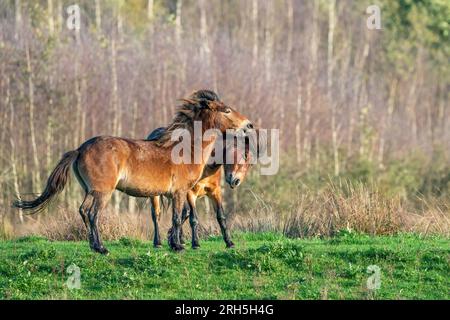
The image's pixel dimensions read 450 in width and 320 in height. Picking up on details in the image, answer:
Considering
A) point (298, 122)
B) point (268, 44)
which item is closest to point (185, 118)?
point (298, 122)

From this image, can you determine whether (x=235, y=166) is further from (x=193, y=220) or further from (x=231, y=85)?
(x=231, y=85)

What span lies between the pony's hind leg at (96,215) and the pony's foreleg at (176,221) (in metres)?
1.09

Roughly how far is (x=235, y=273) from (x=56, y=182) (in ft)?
10.5

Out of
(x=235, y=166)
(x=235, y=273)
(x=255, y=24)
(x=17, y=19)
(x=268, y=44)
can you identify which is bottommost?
(x=235, y=273)

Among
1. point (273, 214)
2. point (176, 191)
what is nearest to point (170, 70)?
point (273, 214)

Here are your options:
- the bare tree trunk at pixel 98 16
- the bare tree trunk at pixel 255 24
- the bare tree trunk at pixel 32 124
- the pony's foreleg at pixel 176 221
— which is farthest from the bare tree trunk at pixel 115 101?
the pony's foreleg at pixel 176 221

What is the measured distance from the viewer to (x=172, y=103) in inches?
1391

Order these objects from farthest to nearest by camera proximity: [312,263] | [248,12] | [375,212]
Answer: [248,12] < [375,212] < [312,263]

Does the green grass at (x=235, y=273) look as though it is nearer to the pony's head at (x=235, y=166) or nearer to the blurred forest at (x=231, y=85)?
the pony's head at (x=235, y=166)

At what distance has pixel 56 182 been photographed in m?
15.6

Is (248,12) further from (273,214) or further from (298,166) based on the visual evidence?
(273,214)

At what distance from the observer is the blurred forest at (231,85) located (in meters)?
32.3

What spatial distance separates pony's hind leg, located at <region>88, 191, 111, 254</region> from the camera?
598 inches
